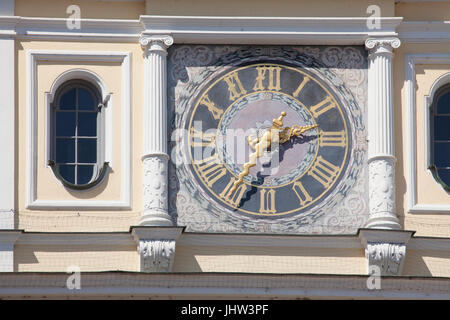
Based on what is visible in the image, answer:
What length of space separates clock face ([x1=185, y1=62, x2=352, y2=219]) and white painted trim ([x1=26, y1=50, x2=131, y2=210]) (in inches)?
29.1

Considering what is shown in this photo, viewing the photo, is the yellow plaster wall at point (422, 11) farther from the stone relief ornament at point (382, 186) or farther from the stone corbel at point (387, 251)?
the stone corbel at point (387, 251)

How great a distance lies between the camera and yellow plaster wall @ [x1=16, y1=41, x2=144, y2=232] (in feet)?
92.9

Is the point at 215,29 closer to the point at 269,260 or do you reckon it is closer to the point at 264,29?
the point at 264,29

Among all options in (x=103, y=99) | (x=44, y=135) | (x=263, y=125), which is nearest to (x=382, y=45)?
(x=263, y=125)

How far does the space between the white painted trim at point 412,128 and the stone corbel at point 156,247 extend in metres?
2.83

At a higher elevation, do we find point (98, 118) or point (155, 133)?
point (98, 118)

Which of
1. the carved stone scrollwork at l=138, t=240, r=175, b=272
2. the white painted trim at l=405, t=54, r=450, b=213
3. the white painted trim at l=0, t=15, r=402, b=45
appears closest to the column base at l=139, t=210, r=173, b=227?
the carved stone scrollwork at l=138, t=240, r=175, b=272

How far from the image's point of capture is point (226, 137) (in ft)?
94.4

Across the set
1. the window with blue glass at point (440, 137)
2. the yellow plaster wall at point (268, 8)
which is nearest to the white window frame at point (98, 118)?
the yellow plaster wall at point (268, 8)

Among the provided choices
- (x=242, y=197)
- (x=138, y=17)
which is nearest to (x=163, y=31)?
(x=138, y=17)

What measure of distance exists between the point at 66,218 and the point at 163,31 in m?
2.53

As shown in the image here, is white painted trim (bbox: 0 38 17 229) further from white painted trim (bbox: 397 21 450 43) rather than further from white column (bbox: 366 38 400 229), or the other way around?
white painted trim (bbox: 397 21 450 43)

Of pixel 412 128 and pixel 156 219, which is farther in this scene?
pixel 412 128

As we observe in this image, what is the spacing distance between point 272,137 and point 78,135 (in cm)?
230
